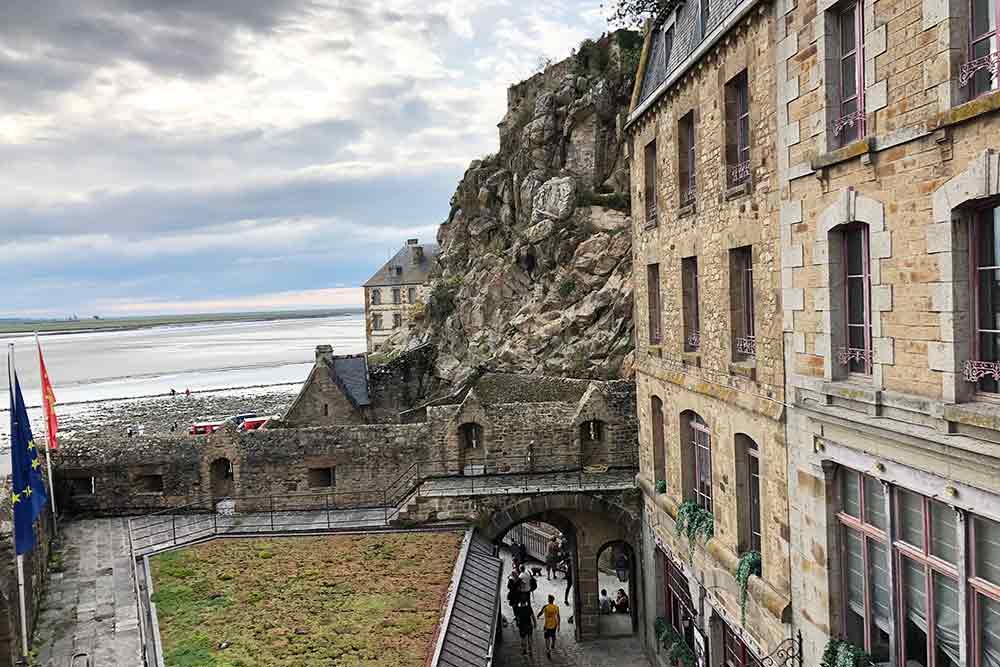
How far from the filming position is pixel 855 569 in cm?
1006

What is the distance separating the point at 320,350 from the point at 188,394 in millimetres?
58663

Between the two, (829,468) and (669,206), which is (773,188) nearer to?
(829,468)

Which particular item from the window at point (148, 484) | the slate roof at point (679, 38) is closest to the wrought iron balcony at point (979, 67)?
the slate roof at point (679, 38)

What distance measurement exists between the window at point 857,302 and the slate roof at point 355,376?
89.0ft

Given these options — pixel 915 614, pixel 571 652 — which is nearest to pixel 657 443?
pixel 571 652

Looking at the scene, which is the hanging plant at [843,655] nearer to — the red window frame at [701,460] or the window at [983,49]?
the red window frame at [701,460]

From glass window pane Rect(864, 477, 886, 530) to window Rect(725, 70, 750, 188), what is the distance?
528cm

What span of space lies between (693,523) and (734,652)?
2402mm

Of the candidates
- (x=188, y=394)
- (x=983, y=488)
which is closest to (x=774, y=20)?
(x=983, y=488)

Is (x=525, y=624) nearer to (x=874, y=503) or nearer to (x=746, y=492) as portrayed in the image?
(x=746, y=492)

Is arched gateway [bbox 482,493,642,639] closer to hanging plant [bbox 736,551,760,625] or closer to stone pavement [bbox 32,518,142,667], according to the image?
hanging plant [bbox 736,551,760,625]

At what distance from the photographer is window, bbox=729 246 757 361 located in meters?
13.0

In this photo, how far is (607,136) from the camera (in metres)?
41.8

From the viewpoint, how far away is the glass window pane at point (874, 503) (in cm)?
934
